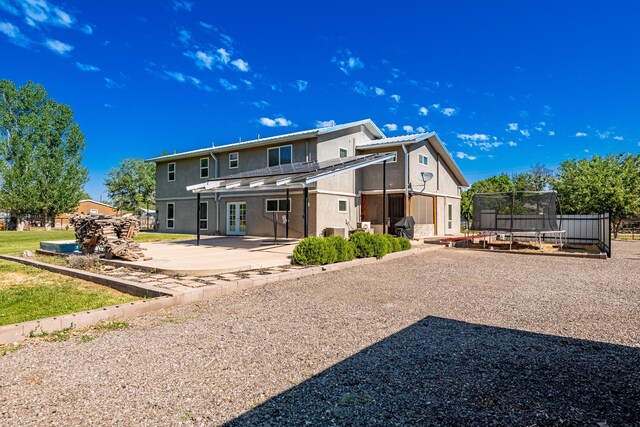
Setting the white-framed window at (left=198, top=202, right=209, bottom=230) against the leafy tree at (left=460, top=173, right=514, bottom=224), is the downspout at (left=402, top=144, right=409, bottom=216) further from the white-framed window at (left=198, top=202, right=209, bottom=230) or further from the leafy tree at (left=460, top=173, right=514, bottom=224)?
the leafy tree at (left=460, top=173, right=514, bottom=224)

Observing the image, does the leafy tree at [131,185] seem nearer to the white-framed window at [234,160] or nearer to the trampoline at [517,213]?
the white-framed window at [234,160]

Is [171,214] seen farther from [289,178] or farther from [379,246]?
[379,246]

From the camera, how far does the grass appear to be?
4.71 metres

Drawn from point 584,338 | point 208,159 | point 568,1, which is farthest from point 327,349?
point 208,159

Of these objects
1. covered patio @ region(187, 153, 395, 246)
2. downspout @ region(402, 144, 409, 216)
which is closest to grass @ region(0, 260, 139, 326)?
covered patio @ region(187, 153, 395, 246)

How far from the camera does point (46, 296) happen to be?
5.61 metres

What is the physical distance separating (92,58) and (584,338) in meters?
22.7

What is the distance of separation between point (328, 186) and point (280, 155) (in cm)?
331

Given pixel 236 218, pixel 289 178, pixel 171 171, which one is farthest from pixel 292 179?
pixel 171 171

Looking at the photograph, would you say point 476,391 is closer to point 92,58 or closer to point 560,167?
point 92,58

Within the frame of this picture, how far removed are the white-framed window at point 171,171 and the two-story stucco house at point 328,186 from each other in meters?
1.53

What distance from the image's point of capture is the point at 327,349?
11.8 ft

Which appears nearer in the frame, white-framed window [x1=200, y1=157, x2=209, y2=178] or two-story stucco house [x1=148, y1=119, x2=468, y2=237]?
two-story stucco house [x1=148, y1=119, x2=468, y2=237]

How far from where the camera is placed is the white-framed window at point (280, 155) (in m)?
17.7
